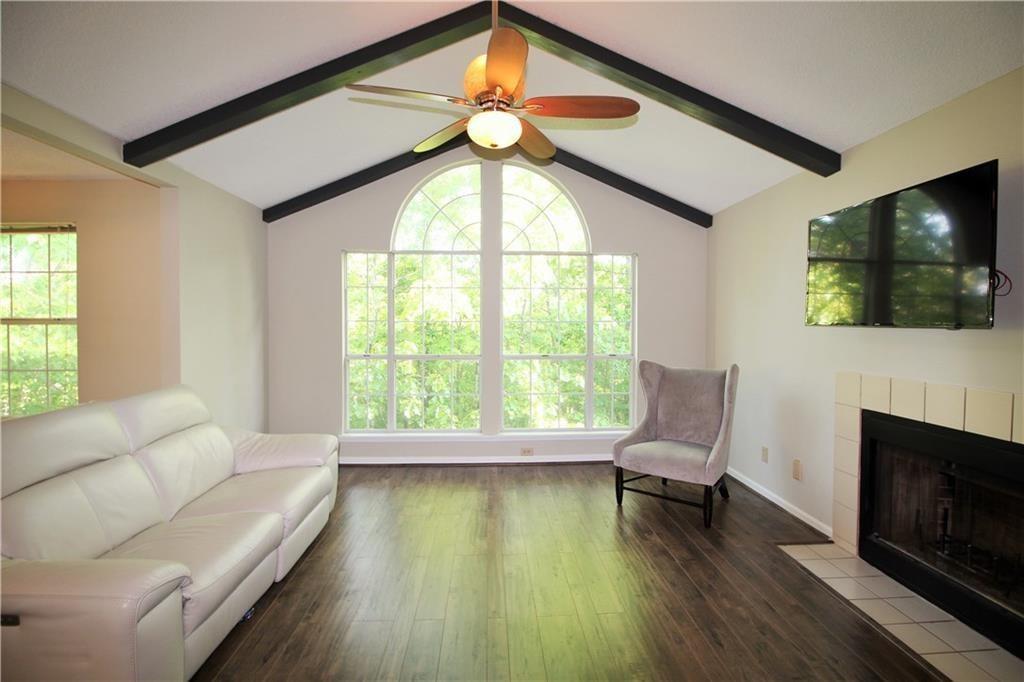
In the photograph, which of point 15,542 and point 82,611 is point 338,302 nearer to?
point 15,542

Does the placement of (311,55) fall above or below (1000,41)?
above

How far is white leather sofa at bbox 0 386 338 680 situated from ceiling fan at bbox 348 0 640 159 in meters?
1.94

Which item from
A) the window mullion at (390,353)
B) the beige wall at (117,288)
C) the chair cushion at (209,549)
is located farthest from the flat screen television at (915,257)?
the beige wall at (117,288)

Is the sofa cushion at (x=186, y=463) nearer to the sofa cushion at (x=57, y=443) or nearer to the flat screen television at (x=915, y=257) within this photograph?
the sofa cushion at (x=57, y=443)

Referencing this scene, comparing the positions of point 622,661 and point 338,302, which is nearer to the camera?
point 622,661

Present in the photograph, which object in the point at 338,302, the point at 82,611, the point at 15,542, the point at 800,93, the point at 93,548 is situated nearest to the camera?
the point at 82,611

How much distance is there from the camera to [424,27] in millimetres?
2896

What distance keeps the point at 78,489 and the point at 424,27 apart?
282 cm

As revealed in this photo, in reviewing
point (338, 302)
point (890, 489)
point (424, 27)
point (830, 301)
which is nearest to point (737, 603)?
point (890, 489)

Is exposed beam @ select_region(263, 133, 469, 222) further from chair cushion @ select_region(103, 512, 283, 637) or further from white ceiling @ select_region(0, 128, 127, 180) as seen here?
chair cushion @ select_region(103, 512, 283, 637)

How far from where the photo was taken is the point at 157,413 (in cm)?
277

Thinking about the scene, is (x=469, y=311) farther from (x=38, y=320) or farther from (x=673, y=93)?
(x=38, y=320)

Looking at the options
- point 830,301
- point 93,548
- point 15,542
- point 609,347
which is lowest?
point 93,548

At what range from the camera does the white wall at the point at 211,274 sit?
9.53 ft
